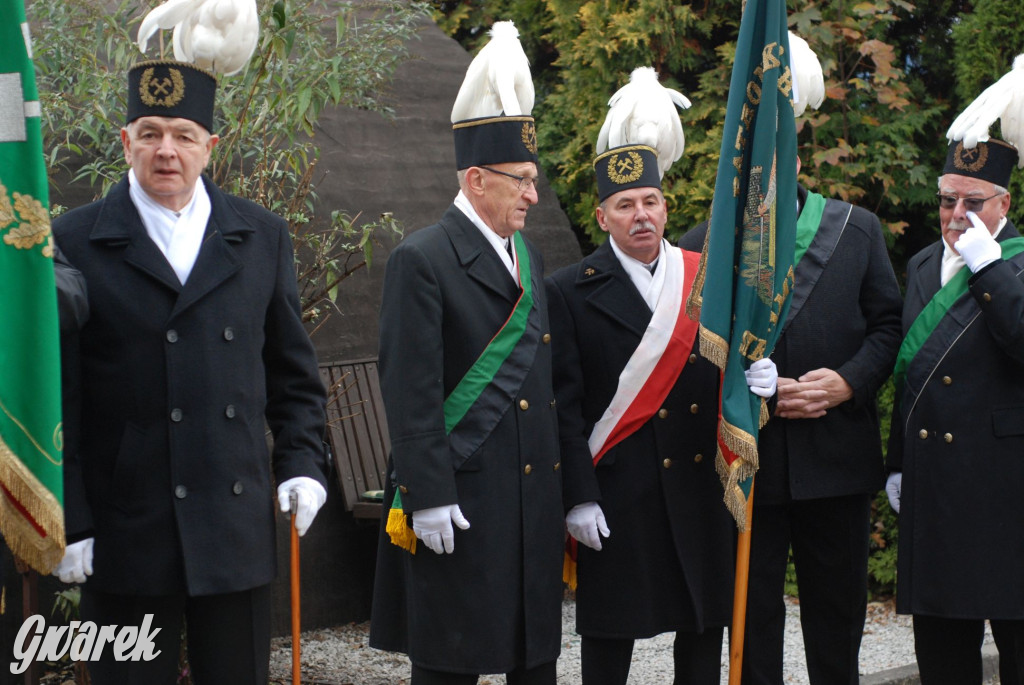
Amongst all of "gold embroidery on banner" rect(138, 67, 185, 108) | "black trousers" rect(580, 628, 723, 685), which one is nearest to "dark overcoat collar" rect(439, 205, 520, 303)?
"gold embroidery on banner" rect(138, 67, 185, 108)

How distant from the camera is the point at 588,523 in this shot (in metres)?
4.06

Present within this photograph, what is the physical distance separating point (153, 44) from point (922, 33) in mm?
4985

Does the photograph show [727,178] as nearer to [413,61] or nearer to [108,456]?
[108,456]

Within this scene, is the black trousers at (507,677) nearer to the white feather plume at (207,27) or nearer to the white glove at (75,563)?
the white glove at (75,563)

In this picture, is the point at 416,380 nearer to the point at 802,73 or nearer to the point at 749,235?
the point at 749,235

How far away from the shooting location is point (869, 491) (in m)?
4.42

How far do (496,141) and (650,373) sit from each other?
93 cm

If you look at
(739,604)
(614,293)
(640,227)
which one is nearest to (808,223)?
(640,227)

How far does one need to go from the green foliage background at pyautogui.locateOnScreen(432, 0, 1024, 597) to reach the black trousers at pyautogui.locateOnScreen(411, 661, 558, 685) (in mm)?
3608

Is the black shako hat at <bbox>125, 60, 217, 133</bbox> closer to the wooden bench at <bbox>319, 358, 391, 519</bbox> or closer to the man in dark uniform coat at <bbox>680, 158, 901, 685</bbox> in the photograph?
the man in dark uniform coat at <bbox>680, 158, 901, 685</bbox>

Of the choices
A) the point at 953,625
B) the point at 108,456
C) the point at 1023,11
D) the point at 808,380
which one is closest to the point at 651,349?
the point at 808,380

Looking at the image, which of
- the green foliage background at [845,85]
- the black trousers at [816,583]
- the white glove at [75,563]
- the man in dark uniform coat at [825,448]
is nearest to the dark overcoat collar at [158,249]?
the white glove at [75,563]

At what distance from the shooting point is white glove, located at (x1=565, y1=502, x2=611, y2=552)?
4.06 m

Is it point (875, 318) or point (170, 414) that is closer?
point (170, 414)
